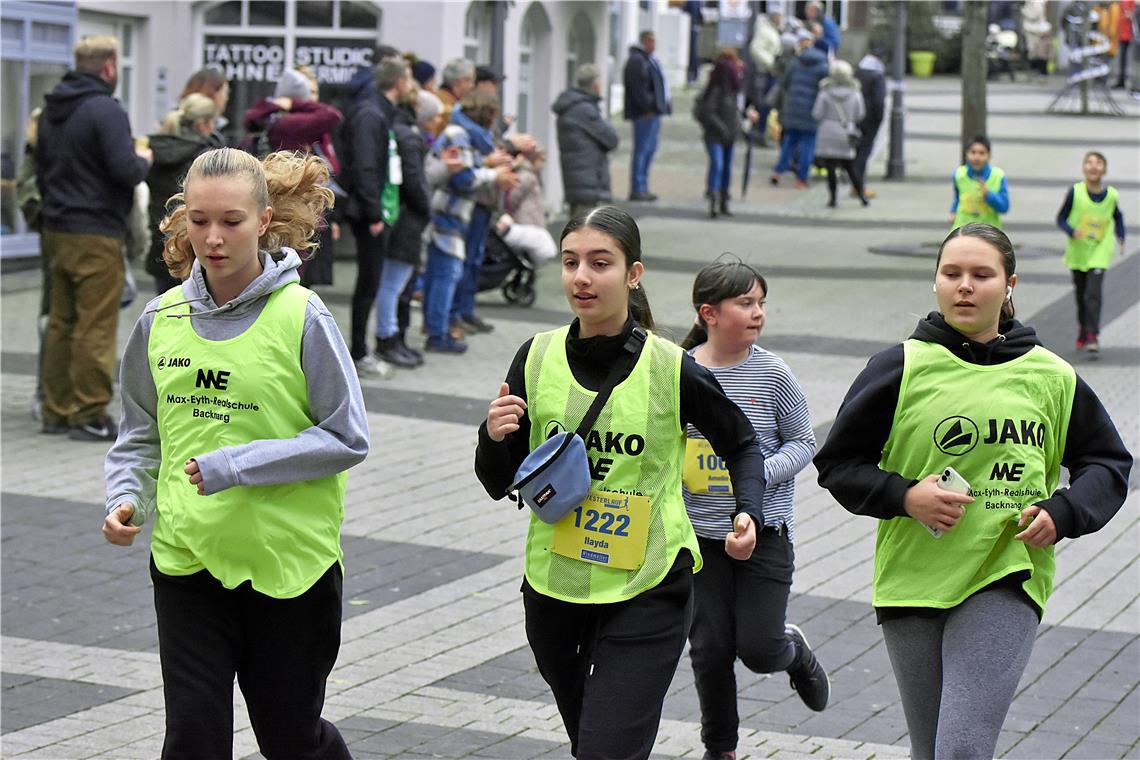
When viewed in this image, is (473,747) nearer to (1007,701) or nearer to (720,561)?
(720,561)

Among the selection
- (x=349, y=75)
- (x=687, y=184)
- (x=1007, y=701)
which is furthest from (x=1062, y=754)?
(x=687, y=184)

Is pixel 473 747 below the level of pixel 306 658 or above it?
below

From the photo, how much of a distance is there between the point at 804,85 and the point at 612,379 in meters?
21.9

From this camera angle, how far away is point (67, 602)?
7.16 metres

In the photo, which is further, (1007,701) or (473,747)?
(473,747)

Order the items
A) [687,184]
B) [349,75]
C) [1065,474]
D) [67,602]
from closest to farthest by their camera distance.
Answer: [67,602] → [1065,474] → [349,75] → [687,184]

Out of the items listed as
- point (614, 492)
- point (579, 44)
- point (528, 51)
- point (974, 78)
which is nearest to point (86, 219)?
point (614, 492)

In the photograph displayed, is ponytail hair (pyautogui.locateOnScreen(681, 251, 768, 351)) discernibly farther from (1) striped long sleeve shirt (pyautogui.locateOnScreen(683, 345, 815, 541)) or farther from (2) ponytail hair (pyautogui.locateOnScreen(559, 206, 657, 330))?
(2) ponytail hair (pyautogui.locateOnScreen(559, 206, 657, 330))

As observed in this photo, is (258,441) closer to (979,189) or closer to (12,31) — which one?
(979,189)

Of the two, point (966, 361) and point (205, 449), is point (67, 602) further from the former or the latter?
point (966, 361)

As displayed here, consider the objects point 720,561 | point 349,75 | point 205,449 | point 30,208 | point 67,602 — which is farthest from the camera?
point 349,75

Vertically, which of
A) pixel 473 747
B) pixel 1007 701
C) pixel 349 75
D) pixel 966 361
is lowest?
pixel 473 747

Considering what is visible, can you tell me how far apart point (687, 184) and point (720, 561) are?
70.5 feet

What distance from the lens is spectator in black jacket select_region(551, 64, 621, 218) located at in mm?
17062
